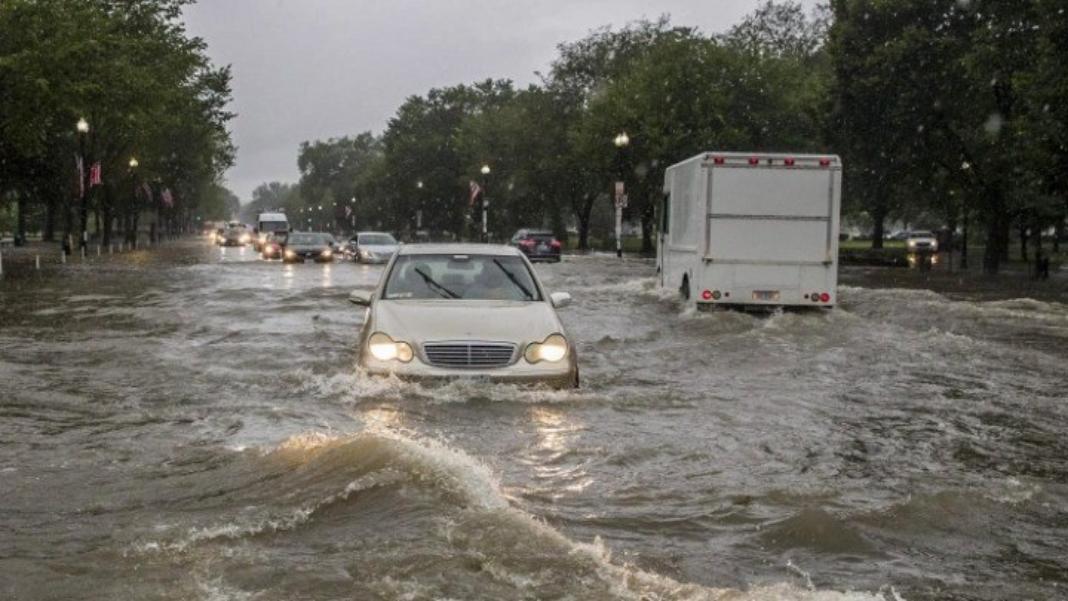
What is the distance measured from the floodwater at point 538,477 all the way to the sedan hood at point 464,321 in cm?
47

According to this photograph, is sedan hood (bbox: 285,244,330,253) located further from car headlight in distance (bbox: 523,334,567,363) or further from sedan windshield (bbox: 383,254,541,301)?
car headlight in distance (bbox: 523,334,567,363)

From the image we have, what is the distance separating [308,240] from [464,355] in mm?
37757

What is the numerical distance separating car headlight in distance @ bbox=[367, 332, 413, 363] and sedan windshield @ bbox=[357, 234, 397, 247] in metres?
34.2

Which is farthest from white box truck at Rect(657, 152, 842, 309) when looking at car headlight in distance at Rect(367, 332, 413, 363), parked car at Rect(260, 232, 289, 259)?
Answer: parked car at Rect(260, 232, 289, 259)

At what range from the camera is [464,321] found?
9.66 m

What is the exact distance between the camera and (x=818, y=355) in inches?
560

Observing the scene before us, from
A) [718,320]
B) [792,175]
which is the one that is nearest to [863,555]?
[718,320]

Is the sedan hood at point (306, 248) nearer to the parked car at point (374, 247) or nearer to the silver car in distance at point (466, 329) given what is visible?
the parked car at point (374, 247)

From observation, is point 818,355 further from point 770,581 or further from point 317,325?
point 770,581

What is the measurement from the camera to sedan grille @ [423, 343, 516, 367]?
9344 millimetres

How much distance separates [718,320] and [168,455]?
11.5m

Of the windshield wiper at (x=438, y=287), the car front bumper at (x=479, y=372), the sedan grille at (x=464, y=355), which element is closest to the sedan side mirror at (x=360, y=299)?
the windshield wiper at (x=438, y=287)

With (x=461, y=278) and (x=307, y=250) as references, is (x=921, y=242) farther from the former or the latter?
(x=461, y=278)

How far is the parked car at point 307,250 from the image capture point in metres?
45.2
